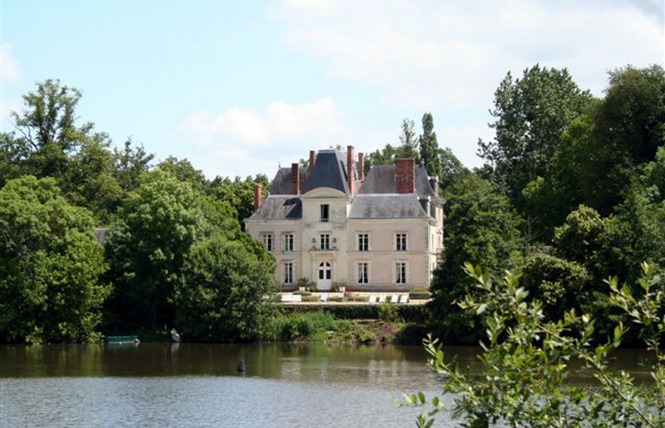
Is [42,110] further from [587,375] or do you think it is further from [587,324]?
[587,324]

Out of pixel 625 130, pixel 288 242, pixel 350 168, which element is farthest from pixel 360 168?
pixel 625 130

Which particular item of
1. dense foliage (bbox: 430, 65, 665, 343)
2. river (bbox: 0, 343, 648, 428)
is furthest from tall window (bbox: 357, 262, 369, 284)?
river (bbox: 0, 343, 648, 428)

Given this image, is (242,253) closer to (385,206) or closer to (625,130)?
(385,206)

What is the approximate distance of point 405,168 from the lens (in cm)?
6044

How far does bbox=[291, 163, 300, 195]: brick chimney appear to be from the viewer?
6219 cm

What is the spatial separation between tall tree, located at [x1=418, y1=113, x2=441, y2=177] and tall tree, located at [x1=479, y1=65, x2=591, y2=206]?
1264cm

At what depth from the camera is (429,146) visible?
85.9m

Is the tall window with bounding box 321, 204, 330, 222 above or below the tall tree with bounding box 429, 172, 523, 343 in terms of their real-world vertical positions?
above

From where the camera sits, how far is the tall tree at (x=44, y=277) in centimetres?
4578

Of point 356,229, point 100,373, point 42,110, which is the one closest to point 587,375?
point 100,373

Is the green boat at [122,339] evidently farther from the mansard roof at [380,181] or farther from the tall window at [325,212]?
the mansard roof at [380,181]

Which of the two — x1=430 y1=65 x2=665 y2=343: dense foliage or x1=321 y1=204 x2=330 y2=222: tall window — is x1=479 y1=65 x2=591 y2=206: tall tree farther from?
x1=321 y1=204 x2=330 y2=222: tall window

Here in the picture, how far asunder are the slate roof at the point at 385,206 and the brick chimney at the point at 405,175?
0.46m

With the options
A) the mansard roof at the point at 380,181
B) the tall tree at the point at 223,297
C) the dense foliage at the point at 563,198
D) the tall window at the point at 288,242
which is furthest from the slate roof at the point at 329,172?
the tall tree at the point at 223,297
